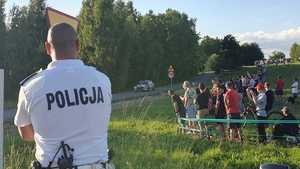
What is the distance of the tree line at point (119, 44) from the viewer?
50.9 meters

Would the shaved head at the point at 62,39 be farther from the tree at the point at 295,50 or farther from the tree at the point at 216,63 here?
the tree at the point at 295,50

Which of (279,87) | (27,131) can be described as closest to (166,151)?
(27,131)

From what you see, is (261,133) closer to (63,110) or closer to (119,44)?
(63,110)

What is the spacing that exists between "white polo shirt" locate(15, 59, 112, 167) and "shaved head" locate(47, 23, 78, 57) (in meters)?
0.08

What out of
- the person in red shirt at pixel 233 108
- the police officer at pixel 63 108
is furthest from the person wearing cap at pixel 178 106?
the police officer at pixel 63 108

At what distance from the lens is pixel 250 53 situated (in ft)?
364

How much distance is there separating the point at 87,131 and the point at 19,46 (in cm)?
4814

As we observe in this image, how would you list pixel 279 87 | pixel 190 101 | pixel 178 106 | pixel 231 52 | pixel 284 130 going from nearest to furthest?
pixel 284 130
pixel 190 101
pixel 178 106
pixel 279 87
pixel 231 52

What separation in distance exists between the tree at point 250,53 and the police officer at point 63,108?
3995 inches

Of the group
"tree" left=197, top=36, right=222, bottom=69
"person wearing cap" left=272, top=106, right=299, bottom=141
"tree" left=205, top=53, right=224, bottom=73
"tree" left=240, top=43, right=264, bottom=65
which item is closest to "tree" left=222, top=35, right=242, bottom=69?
"tree" left=205, top=53, right=224, bottom=73

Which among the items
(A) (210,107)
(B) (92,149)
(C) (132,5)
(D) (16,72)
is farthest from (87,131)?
(C) (132,5)

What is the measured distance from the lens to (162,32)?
82938 mm

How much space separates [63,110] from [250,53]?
109 m

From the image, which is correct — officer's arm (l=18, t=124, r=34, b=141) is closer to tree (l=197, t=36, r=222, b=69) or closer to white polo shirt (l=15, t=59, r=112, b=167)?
white polo shirt (l=15, t=59, r=112, b=167)
